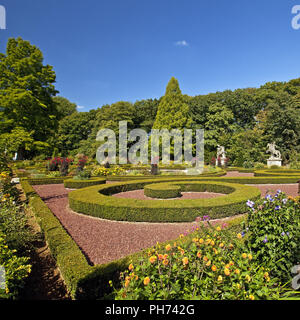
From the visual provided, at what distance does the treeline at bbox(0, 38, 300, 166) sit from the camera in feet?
69.4

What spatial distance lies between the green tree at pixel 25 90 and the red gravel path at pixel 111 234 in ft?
62.9

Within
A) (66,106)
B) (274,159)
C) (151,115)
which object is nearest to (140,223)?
(274,159)

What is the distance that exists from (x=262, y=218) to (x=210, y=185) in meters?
6.55

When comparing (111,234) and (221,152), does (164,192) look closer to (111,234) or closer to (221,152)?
(111,234)

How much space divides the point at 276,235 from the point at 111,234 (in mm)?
3209

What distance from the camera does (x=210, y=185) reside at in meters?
9.09

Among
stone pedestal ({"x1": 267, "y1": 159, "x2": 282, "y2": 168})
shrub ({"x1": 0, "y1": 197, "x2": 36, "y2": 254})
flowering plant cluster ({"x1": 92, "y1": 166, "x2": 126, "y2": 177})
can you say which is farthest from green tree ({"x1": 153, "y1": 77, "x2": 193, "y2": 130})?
shrub ({"x1": 0, "y1": 197, "x2": 36, "y2": 254})

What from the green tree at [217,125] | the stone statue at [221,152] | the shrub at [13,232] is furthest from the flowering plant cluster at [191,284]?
the green tree at [217,125]

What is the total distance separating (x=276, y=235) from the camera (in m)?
2.54

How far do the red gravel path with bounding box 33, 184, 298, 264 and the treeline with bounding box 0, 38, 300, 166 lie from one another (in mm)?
16215

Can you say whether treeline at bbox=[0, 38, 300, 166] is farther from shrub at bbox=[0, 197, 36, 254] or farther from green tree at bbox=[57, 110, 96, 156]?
shrub at bbox=[0, 197, 36, 254]

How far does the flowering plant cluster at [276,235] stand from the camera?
245 centimetres
